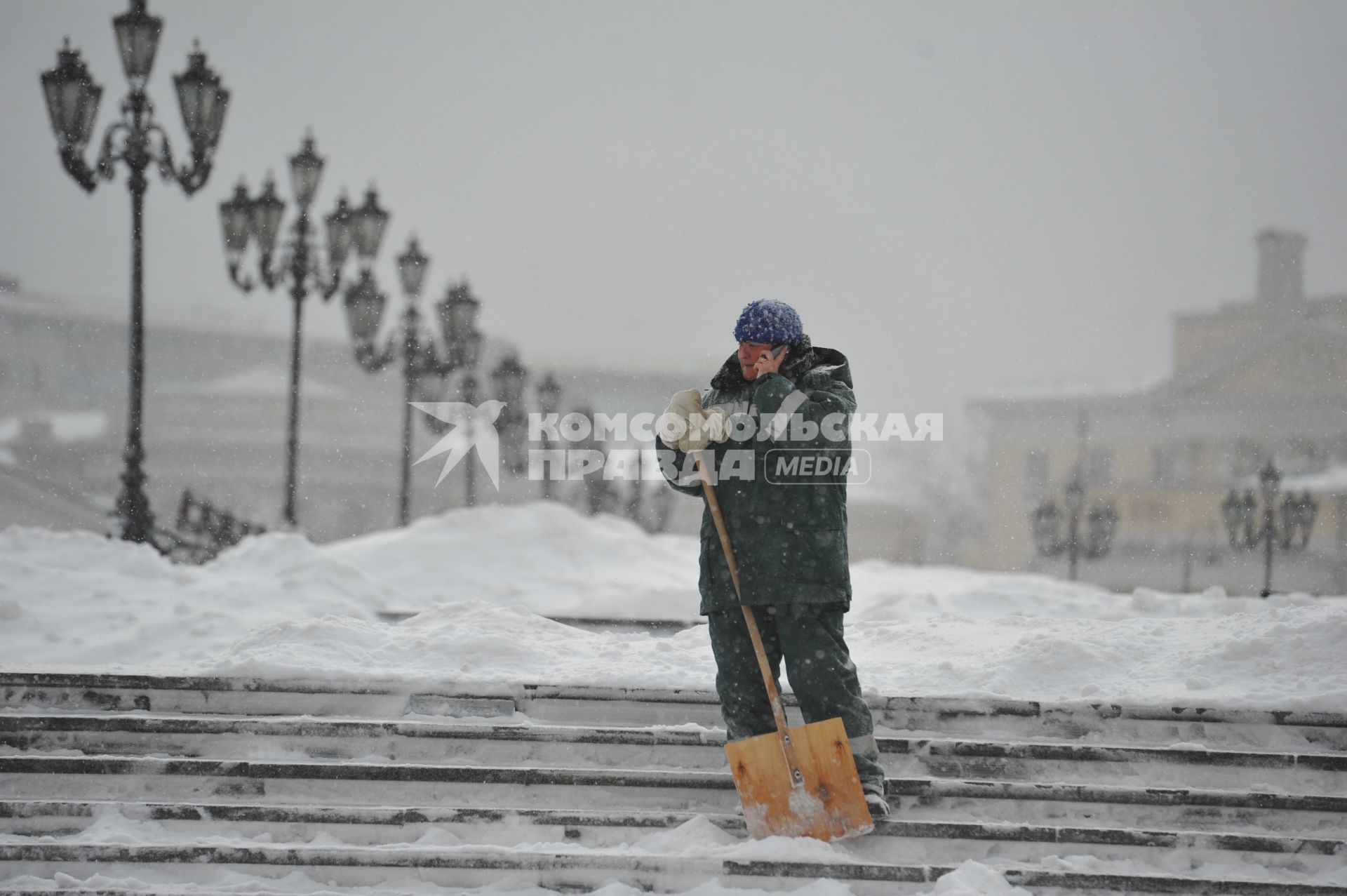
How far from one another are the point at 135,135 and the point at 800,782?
8.91 meters

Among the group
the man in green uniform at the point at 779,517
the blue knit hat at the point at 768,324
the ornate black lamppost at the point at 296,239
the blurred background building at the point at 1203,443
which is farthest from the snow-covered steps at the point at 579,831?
the blurred background building at the point at 1203,443

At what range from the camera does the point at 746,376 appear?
3998mm

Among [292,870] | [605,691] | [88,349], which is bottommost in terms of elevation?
[292,870]

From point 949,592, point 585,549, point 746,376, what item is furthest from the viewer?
point 585,549

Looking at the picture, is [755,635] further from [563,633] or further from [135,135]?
[135,135]

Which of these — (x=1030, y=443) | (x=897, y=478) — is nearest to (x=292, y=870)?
(x=1030, y=443)

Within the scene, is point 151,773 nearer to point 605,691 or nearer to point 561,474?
point 605,691

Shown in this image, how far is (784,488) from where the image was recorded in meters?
3.80

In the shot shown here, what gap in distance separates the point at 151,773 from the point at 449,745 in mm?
1002

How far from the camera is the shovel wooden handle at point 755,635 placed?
3639mm

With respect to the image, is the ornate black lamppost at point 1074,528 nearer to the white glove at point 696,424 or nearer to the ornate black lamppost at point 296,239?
the ornate black lamppost at point 296,239

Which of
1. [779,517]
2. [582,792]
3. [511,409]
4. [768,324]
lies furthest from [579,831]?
[511,409]

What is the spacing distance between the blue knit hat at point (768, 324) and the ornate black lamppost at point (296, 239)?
864 cm

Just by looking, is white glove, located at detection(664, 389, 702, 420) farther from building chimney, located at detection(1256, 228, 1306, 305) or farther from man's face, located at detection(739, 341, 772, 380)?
building chimney, located at detection(1256, 228, 1306, 305)
